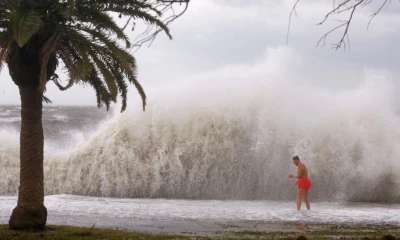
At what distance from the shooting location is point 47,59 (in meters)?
10.7

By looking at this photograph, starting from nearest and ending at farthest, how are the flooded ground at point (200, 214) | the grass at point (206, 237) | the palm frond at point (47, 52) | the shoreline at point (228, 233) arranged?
the grass at point (206, 237)
the shoreline at point (228, 233)
the palm frond at point (47, 52)
the flooded ground at point (200, 214)

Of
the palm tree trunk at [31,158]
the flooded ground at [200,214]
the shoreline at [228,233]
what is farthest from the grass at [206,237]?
the flooded ground at [200,214]

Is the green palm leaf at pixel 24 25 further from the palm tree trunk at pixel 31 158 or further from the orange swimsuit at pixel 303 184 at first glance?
the orange swimsuit at pixel 303 184

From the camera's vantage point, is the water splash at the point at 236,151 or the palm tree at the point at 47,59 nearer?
the palm tree at the point at 47,59

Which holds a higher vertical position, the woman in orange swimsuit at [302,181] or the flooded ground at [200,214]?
the woman in orange swimsuit at [302,181]

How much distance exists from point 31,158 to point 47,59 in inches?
83.8

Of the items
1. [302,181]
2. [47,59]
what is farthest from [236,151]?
[47,59]

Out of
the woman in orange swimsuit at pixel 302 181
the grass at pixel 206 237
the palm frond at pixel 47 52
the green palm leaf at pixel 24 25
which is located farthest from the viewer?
the woman in orange swimsuit at pixel 302 181

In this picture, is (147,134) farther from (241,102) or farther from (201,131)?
(241,102)

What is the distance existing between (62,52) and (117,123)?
13369mm

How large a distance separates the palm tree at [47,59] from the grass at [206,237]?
2.31ft

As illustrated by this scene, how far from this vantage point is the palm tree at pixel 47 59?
1093 centimetres

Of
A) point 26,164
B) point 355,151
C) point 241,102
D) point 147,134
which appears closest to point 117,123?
point 147,134

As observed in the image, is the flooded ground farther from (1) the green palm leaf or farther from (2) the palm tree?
(1) the green palm leaf
